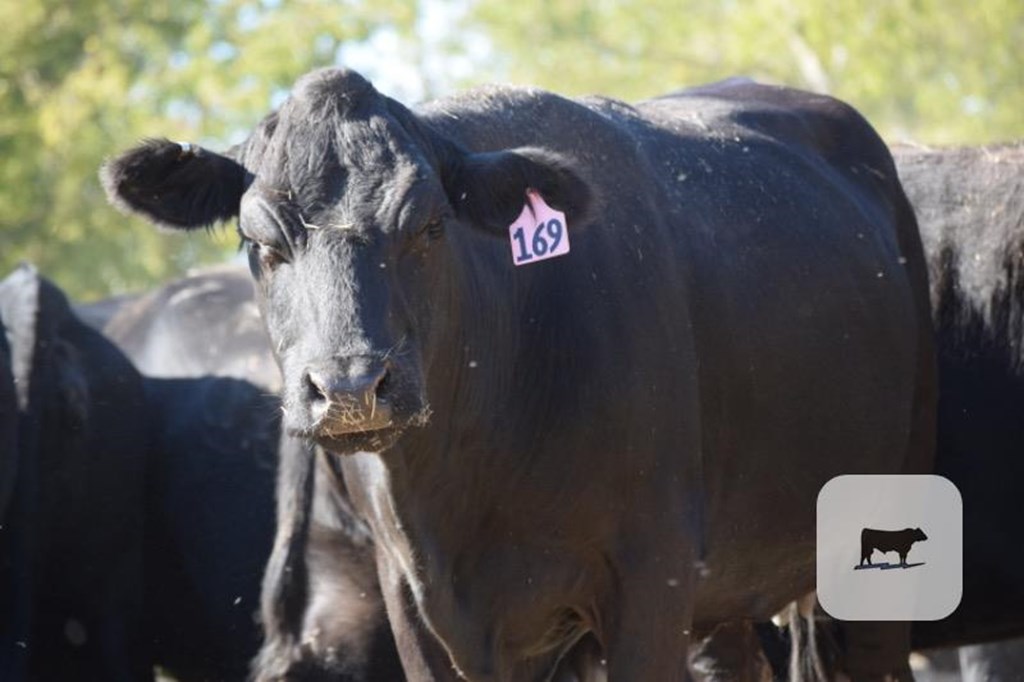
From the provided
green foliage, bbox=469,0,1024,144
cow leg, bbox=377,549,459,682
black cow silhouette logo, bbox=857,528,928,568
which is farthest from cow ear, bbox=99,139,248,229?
green foliage, bbox=469,0,1024,144

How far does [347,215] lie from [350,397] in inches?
21.4

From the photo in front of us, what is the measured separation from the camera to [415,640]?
5.46 meters

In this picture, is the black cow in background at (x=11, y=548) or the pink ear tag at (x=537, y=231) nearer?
the pink ear tag at (x=537, y=231)

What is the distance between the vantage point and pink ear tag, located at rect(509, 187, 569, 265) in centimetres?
506

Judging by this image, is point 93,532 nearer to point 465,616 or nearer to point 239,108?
point 465,616

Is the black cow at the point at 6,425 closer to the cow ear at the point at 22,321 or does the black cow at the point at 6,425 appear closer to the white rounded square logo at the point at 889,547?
the cow ear at the point at 22,321

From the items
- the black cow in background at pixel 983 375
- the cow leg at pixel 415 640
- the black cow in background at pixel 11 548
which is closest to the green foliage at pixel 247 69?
the black cow in background at pixel 11 548

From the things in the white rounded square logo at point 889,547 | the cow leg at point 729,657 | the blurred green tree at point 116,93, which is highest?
the blurred green tree at point 116,93

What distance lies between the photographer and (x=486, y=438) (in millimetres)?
5211

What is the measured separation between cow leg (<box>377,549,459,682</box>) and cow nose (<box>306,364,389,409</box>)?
1.17 meters

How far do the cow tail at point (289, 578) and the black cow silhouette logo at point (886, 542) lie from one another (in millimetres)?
1866

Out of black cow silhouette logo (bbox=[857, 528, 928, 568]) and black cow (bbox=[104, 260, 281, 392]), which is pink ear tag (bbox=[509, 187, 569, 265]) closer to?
black cow silhouette logo (bbox=[857, 528, 928, 568])

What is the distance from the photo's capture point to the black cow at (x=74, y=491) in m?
7.79

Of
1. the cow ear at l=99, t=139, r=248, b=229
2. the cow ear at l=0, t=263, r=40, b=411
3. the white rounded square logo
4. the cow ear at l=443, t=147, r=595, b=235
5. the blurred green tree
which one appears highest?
the blurred green tree
